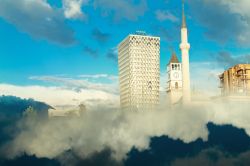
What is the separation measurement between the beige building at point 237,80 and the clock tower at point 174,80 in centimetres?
2022

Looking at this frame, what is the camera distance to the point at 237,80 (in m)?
153

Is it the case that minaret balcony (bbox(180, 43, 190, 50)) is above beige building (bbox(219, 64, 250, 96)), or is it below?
above

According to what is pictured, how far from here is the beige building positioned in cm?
14825

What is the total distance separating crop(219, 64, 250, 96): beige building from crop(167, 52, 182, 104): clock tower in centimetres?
2022

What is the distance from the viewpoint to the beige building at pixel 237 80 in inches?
5837

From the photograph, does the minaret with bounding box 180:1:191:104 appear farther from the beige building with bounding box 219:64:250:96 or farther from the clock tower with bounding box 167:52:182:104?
the clock tower with bounding box 167:52:182:104

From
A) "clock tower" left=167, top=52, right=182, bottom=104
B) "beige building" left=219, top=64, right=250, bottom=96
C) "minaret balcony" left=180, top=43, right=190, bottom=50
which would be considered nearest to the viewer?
"minaret balcony" left=180, top=43, right=190, bottom=50

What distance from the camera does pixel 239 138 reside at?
90.4m

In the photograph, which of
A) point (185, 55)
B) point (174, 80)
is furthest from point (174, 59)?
point (185, 55)

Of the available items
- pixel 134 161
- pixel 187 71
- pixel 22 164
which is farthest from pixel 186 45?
pixel 22 164

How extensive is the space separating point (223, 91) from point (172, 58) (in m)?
35.2

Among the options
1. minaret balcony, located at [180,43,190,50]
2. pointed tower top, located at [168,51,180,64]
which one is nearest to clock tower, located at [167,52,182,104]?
pointed tower top, located at [168,51,180,64]

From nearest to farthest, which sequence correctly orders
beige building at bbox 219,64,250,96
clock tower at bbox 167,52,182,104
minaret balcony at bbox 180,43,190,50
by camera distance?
minaret balcony at bbox 180,43,190,50 → beige building at bbox 219,64,250,96 → clock tower at bbox 167,52,182,104

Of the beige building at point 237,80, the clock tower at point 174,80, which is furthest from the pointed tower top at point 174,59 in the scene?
the beige building at point 237,80
